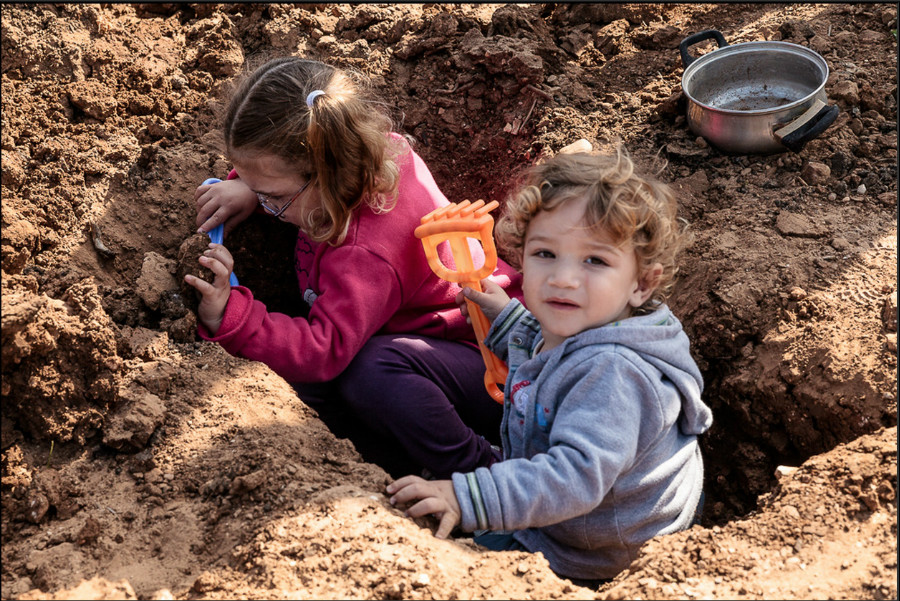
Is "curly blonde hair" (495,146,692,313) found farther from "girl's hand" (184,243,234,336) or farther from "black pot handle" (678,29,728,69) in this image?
"black pot handle" (678,29,728,69)

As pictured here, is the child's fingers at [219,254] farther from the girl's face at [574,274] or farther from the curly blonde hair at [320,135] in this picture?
the girl's face at [574,274]

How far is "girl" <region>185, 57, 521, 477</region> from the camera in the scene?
8.95 ft

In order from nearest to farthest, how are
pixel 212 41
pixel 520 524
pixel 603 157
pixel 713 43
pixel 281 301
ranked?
pixel 520 524, pixel 603 157, pixel 281 301, pixel 212 41, pixel 713 43

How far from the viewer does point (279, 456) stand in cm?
222

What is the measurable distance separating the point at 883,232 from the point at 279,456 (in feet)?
7.41

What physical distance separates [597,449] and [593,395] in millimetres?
140

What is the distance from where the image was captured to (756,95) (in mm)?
3736

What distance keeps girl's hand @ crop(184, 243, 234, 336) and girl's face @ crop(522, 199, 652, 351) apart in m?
1.09

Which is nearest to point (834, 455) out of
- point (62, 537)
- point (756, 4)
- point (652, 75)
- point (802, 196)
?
point (802, 196)

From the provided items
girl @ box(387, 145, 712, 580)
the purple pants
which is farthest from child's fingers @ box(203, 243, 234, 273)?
girl @ box(387, 145, 712, 580)

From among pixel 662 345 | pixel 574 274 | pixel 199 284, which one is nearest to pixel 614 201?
pixel 574 274

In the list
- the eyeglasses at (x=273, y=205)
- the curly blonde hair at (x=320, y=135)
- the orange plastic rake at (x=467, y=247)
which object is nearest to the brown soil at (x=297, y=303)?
the eyeglasses at (x=273, y=205)

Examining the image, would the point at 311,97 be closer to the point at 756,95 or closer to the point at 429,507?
the point at 429,507

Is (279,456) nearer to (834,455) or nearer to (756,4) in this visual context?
(834,455)
